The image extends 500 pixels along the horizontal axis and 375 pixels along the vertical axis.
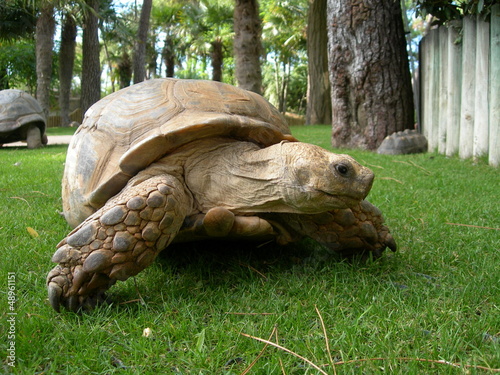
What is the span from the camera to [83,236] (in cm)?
163

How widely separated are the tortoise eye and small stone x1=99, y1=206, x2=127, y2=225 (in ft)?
2.60

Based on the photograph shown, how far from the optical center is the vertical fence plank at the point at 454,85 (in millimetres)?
5172

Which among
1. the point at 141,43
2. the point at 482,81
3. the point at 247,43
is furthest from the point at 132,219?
the point at 141,43

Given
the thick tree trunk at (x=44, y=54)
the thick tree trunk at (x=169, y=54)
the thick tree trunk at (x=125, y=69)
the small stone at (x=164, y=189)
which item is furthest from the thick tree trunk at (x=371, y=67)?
the thick tree trunk at (x=125, y=69)

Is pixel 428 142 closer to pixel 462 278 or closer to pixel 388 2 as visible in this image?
pixel 388 2

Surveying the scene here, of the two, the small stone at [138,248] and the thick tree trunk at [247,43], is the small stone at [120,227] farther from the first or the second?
the thick tree trunk at [247,43]

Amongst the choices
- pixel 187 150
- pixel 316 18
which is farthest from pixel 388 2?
pixel 316 18

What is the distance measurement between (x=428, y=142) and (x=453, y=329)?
16.7 ft

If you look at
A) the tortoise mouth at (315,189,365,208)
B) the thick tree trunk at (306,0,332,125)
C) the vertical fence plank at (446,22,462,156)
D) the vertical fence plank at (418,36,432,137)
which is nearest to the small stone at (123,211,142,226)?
the tortoise mouth at (315,189,365,208)

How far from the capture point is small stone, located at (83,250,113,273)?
5.22ft

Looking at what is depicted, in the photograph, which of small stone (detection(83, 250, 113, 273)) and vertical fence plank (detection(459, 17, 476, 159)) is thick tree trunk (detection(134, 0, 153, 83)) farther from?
small stone (detection(83, 250, 113, 273))

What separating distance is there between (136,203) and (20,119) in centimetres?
764

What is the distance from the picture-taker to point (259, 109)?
2.30 metres

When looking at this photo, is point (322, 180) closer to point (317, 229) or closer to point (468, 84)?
point (317, 229)
